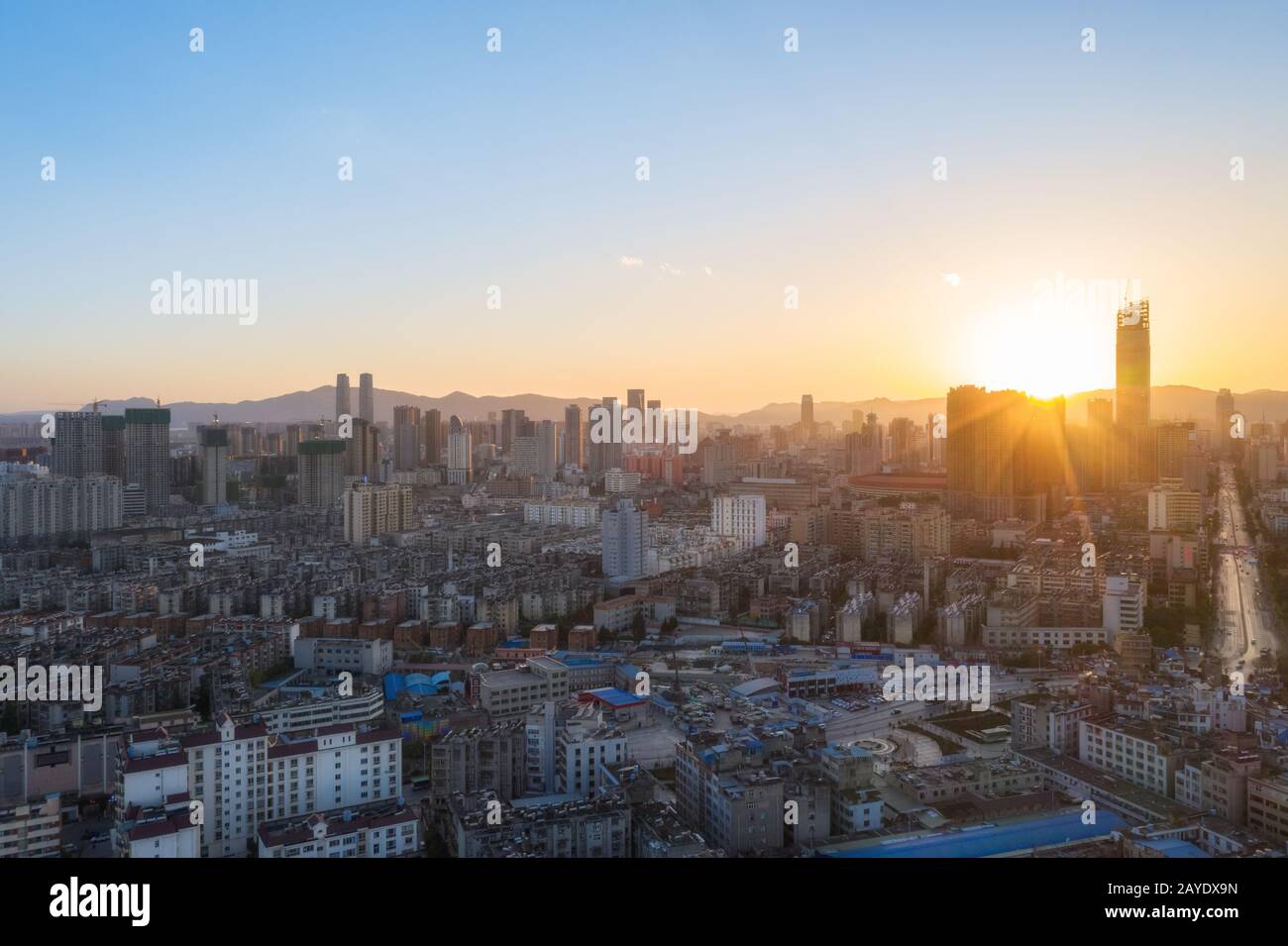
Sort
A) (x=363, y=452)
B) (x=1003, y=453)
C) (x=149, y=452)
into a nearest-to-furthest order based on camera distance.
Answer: (x=1003, y=453), (x=149, y=452), (x=363, y=452)

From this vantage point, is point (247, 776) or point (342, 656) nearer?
point (247, 776)

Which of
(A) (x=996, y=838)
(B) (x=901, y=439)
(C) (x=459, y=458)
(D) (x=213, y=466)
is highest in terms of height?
(B) (x=901, y=439)

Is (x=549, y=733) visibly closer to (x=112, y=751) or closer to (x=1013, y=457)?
(x=112, y=751)

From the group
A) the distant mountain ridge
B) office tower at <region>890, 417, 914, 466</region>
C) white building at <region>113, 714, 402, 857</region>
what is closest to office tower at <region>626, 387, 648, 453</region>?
the distant mountain ridge

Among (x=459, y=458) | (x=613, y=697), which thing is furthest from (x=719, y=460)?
(x=613, y=697)

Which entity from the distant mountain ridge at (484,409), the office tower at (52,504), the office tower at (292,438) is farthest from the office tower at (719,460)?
the office tower at (52,504)

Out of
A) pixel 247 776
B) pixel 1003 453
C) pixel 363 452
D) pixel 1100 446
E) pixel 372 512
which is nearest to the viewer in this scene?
pixel 247 776

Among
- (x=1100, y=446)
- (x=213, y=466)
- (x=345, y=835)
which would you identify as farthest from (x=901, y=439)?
(x=345, y=835)

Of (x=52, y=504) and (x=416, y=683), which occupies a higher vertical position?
(x=52, y=504)

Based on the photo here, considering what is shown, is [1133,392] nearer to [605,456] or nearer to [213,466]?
[605,456]
